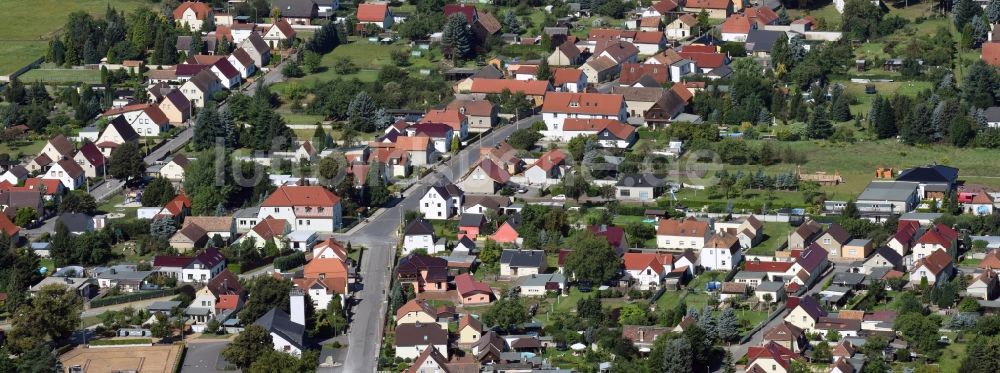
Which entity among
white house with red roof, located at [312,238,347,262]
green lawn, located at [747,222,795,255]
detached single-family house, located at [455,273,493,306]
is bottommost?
detached single-family house, located at [455,273,493,306]

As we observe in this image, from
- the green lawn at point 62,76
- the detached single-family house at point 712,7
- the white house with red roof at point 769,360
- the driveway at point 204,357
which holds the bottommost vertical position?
the driveway at point 204,357

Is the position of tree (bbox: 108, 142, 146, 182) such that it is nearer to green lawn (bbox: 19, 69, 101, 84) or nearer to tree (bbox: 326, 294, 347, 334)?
green lawn (bbox: 19, 69, 101, 84)

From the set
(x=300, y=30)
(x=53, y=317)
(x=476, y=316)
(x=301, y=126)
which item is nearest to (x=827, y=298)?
(x=476, y=316)

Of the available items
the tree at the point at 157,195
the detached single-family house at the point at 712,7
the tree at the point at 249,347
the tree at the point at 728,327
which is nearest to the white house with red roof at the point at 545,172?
the tree at the point at 157,195

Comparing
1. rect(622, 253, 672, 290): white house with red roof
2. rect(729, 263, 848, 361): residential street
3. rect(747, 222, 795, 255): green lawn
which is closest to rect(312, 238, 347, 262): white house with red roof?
rect(622, 253, 672, 290): white house with red roof

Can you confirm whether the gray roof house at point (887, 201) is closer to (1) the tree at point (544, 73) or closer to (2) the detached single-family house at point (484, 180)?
(2) the detached single-family house at point (484, 180)

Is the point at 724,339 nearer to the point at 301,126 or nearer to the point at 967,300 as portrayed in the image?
the point at 967,300
